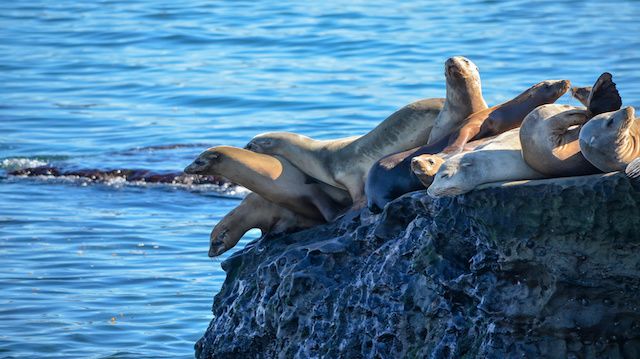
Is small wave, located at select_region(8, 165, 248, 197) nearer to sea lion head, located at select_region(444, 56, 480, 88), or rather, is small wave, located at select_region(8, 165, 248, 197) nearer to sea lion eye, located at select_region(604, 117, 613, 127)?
sea lion head, located at select_region(444, 56, 480, 88)

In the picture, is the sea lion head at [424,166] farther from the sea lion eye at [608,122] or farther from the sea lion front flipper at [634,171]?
the sea lion front flipper at [634,171]

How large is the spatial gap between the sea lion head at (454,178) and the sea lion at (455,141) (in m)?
0.61

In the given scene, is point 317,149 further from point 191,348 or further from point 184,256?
point 184,256

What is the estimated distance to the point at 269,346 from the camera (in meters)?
6.79

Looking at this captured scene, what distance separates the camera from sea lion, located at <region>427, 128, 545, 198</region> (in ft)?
18.7

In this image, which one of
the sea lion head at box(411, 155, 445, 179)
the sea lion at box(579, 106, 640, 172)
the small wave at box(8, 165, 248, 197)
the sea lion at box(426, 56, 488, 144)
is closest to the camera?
the sea lion at box(579, 106, 640, 172)

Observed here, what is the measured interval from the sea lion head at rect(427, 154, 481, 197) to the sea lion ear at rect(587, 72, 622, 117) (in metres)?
0.60

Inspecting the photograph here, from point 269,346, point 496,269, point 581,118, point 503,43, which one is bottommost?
point 503,43

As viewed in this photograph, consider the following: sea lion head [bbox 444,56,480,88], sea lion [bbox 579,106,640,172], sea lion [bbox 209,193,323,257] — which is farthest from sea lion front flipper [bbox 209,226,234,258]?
sea lion [bbox 579,106,640,172]

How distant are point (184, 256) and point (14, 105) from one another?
8.29m

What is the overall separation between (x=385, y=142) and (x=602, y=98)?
1715 millimetres

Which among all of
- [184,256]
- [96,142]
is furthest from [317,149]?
[96,142]

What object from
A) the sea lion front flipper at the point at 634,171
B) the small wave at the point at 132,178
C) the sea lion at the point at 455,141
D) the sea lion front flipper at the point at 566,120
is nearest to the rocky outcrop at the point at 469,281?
the sea lion front flipper at the point at 634,171

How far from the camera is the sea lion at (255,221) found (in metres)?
7.40
